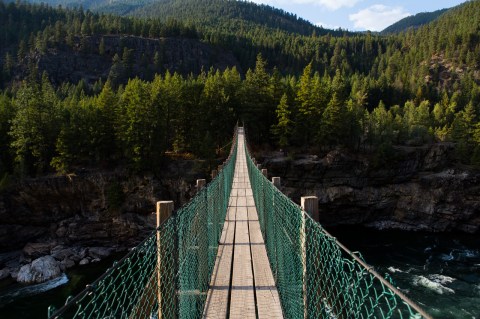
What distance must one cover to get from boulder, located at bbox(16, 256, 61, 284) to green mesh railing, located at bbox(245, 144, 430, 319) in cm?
1727

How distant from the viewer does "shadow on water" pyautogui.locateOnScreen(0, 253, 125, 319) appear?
46.5 feet

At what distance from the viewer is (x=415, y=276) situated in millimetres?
16125

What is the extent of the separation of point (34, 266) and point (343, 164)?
21.4m

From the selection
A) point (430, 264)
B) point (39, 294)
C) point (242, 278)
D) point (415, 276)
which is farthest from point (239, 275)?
point (430, 264)

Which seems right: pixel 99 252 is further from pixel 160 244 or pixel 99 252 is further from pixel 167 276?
pixel 160 244

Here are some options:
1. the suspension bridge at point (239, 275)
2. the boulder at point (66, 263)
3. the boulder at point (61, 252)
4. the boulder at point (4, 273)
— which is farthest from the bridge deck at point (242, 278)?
the boulder at point (4, 273)

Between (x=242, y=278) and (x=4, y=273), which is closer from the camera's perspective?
(x=242, y=278)

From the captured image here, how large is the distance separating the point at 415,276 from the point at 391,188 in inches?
478

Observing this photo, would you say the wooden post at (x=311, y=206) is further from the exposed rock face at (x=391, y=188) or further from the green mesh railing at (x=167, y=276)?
the exposed rock face at (x=391, y=188)

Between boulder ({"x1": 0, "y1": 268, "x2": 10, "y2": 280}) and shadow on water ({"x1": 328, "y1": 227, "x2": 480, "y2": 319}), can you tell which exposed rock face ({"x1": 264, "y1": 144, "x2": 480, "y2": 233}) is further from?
boulder ({"x1": 0, "y1": 268, "x2": 10, "y2": 280})

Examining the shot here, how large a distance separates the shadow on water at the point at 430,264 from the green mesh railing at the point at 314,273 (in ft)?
24.6

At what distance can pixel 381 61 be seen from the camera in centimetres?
6906

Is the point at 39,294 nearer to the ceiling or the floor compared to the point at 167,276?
nearer to the floor

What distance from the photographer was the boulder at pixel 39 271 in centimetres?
1703
